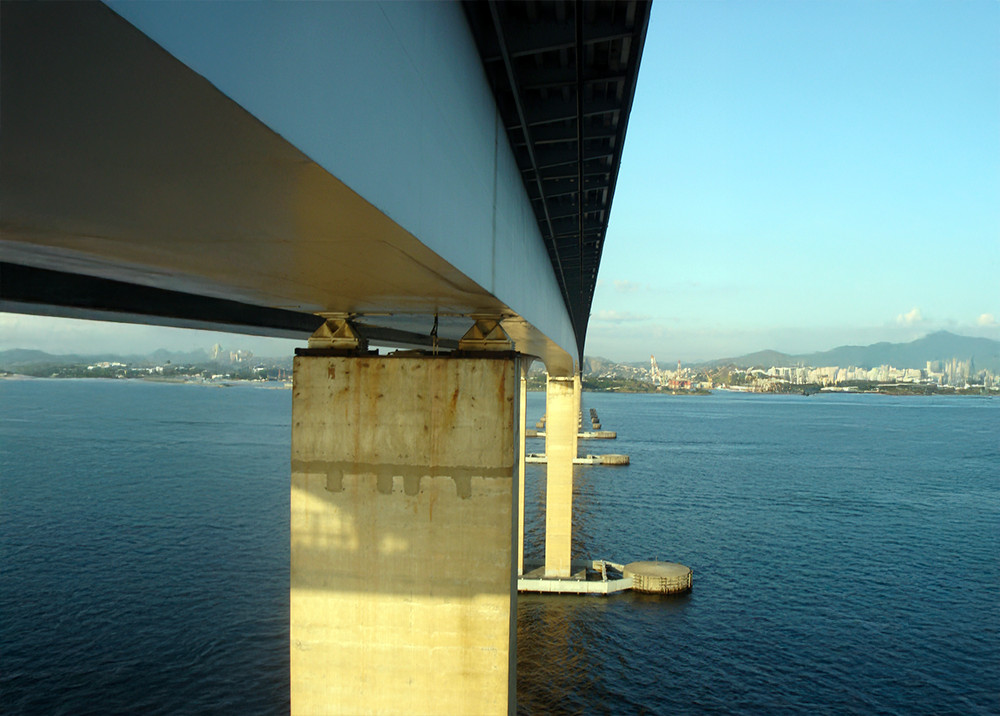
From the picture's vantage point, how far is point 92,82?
2637 mm

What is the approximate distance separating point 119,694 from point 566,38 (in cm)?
2489

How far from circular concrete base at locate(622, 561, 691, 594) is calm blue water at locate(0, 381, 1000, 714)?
58 cm

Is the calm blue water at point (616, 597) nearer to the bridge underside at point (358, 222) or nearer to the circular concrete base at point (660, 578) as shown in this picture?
the circular concrete base at point (660, 578)

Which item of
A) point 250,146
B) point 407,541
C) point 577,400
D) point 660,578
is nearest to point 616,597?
point 660,578

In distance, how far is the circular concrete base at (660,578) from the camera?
3275 cm

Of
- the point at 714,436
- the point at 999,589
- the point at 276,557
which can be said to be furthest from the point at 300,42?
the point at 714,436

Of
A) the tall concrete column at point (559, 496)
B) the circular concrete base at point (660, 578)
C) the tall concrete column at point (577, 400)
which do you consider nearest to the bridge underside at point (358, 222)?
the tall concrete column at point (559, 496)

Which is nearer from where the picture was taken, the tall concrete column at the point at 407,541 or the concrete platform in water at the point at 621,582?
the tall concrete column at the point at 407,541

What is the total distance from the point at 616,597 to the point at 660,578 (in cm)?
222

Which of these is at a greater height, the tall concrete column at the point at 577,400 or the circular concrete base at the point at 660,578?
the tall concrete column at the point at 577,400

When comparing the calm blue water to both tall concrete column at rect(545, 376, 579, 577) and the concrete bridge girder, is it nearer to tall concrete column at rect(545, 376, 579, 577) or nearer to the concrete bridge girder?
tall concrete column at rect(545, 376, 579, 577)

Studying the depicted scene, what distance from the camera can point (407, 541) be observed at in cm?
1200

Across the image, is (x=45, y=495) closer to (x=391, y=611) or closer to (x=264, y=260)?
(x=391, y=611)

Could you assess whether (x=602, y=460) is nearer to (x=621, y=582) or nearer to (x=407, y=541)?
(x=621, y=582)
